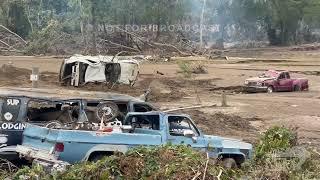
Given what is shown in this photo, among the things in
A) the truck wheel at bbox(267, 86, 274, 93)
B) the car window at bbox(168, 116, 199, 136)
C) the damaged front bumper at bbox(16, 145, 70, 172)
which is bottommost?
the damaged front bumper at bbox(16, 145, 70, 172)

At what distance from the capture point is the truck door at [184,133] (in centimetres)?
1267

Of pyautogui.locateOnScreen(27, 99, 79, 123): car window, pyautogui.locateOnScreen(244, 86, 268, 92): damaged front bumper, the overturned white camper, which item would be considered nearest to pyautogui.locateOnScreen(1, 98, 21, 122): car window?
pyautogui.locateOnScreen(27, 99, 79, 123): car window

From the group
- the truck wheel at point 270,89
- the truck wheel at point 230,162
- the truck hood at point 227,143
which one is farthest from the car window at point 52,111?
the truck wheel at point 270,89

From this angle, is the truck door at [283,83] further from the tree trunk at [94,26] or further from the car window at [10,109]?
the tree trunk at [94,26]

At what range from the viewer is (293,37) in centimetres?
9031

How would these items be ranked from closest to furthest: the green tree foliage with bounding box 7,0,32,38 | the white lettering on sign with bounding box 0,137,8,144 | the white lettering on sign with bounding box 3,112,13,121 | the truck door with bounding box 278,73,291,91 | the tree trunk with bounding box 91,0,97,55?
the white lettering on sign with bounding box 0,137,8,144
the white lettering on sign with bounding box 3,112,13,121
the truck door with bounding box 278,73,291,91
the tree trunk with bounding box 91,0,97,55
the green tree foliage with bounding box 7,0,32,38

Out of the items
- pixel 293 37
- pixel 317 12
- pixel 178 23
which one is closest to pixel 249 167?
pixel 178 23

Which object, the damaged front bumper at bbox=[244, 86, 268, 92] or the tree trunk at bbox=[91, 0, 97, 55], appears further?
the tree trunk at bbox=[91, 0, 97, 55]

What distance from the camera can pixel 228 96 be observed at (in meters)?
31.4

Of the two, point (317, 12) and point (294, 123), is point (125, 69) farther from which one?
point (317, 12)

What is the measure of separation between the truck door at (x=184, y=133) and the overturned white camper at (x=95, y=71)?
19454 mm

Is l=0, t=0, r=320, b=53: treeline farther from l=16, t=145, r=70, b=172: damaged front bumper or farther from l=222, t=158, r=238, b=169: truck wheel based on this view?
l=16, t=145, r=70, b=172: damaged front bumper

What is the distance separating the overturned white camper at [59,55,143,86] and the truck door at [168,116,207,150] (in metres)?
19.5

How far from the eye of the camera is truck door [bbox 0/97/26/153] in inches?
506
